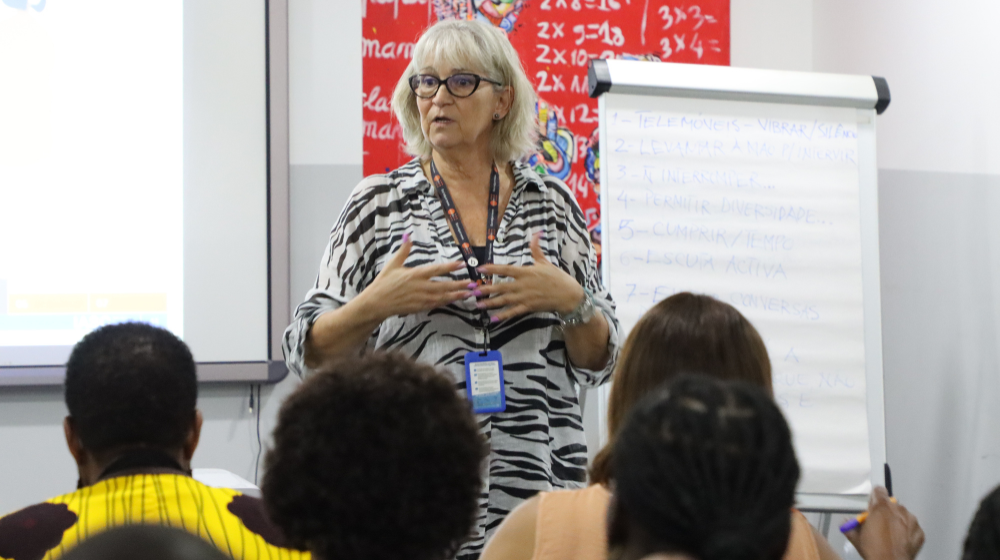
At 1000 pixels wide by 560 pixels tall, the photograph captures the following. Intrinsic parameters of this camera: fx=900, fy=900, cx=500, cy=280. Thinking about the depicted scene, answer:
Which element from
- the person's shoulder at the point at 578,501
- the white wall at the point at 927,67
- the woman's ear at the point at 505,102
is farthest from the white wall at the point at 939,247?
the person's shoulder at the point at 578,501

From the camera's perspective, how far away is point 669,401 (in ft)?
2.19

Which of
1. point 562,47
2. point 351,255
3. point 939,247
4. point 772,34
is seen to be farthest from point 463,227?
point 772,34

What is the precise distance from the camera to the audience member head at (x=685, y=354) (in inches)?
43.7

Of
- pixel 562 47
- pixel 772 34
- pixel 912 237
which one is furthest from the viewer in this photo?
pixel 772 34

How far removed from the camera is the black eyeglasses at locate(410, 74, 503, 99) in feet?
5.58

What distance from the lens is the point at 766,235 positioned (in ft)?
8.30

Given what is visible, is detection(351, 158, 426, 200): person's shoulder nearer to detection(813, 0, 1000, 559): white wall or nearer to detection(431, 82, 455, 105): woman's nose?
detection(431, 82, 455, 105): woman's nose

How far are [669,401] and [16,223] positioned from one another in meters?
2.48

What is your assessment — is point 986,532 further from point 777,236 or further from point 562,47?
point 562,47

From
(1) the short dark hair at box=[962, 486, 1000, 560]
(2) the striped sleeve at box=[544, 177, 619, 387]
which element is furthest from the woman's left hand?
(1) the short dark hair at box=[962, 486, 1000, 560]

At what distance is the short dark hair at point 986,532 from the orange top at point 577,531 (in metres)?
0.27

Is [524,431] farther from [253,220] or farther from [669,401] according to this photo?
[253,220]

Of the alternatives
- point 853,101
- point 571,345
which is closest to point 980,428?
point 853,101

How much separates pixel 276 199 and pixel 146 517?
173 centimetres
